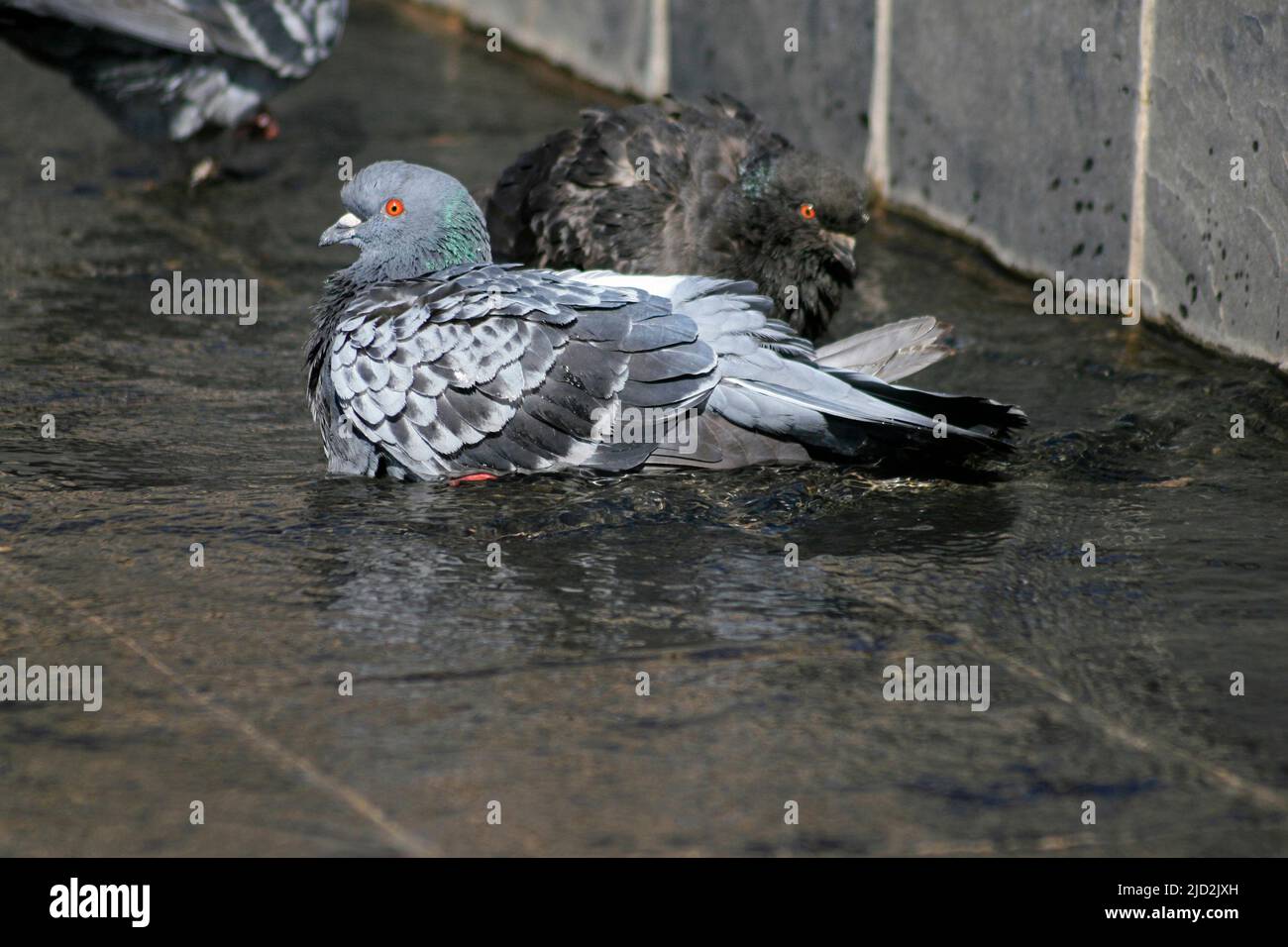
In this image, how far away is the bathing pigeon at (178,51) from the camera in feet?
24.2

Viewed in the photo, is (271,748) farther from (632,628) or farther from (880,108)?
(880,108)

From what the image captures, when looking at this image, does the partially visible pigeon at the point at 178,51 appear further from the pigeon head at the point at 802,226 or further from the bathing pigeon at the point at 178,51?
the pigeon head at the point at 802,226

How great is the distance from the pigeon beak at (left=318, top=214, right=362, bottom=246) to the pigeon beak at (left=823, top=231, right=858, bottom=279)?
1512mm

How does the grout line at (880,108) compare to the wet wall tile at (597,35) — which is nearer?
the grout line at (880,108)

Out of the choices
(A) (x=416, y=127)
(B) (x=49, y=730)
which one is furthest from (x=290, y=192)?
(B) (x=49, y=730)

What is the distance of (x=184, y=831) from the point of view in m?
2.89

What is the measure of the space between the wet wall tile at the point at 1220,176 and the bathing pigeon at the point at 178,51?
388cm

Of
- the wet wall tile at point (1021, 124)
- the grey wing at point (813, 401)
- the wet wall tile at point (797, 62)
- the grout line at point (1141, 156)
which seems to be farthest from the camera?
the wet wall tile at point (797, 62)

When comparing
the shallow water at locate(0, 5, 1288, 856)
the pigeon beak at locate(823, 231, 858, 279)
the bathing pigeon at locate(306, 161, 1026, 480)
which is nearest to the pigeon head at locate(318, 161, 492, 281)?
the bathing pigeon at locate(306, 161, 1026, 480)

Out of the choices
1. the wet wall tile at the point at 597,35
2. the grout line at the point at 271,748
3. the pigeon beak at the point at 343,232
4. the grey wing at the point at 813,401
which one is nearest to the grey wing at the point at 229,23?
the wet wall tile at the point at 597,35

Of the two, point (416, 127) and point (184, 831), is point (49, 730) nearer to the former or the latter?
point (184, 831)

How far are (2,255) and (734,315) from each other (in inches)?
136

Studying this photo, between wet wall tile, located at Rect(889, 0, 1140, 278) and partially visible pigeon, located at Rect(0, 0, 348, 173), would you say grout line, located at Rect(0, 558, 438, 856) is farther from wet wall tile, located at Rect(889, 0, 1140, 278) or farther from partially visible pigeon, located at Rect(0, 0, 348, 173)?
partially visible pigeon, located at Rect(0, 0, 348, 173)
